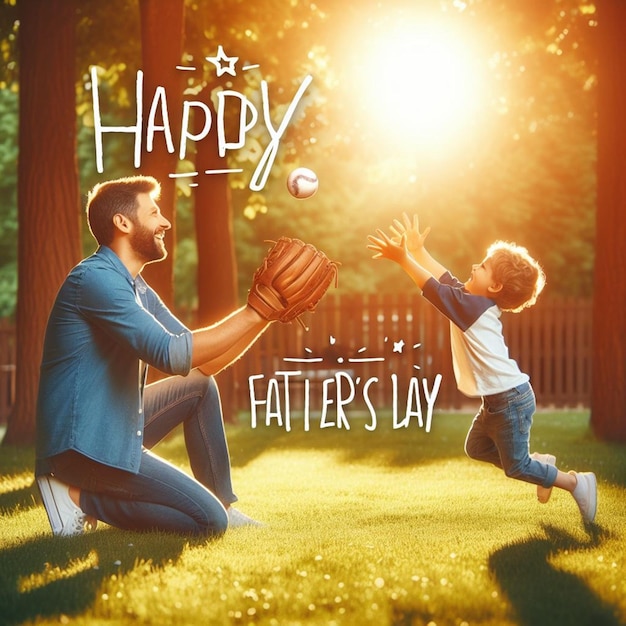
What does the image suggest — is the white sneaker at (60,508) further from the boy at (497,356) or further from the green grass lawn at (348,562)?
the boy at (497,356)

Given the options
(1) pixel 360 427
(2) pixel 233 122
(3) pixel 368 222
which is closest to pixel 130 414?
(1) pixel 360 427

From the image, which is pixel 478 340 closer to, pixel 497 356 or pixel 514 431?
pixel 497 356

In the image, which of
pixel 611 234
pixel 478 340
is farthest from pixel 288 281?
pixel 611 234

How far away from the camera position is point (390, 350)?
2164 centimetres

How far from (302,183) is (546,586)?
155 inches

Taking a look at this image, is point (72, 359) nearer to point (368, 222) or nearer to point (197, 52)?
point (197, 52)

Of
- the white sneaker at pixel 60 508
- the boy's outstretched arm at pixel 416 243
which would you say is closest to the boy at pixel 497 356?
the boy's outstretched arm at pixel 416 243

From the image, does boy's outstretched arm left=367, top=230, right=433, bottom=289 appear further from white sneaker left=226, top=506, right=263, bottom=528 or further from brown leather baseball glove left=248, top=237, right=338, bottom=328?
white sneaker left=226, top=506, right=263, bottom=528

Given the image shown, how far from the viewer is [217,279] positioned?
17000 millimetres

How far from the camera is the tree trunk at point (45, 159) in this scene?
518 inches

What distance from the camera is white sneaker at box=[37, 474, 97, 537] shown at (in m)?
6.61

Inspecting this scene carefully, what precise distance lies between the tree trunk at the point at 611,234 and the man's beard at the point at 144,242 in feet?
26.3

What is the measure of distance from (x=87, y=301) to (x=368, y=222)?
33.2m

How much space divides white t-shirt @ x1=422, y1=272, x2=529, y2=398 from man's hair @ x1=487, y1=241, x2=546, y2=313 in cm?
12
